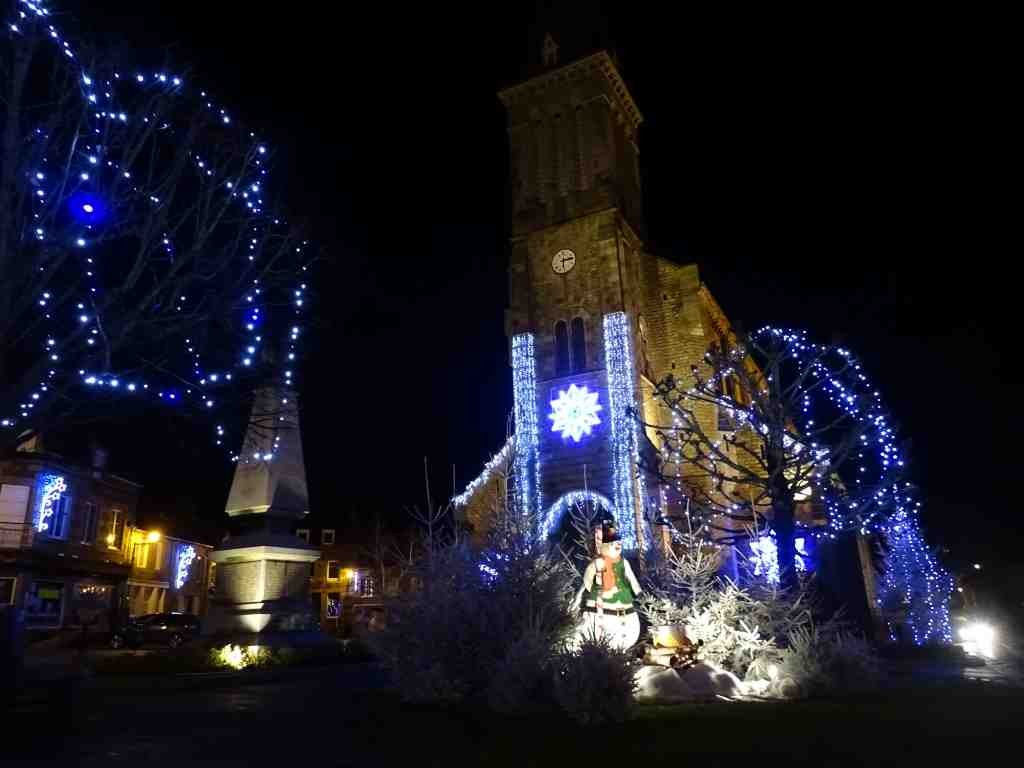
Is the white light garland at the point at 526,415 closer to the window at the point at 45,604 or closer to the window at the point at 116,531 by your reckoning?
the window at the point at 45,604

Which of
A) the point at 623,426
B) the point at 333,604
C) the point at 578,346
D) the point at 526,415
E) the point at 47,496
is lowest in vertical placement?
the point at 333,604

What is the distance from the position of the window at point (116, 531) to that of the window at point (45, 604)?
13.2 ft

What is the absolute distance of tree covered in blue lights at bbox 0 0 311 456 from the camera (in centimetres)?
955

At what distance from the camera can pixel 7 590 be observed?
95.5 feet

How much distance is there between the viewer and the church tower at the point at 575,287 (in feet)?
95.1

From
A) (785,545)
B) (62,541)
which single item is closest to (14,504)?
(62,541)

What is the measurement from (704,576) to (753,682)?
7.15 ft

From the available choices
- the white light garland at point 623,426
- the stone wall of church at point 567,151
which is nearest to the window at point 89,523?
the stone wall of church at point 567,151

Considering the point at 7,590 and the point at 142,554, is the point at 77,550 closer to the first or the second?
the point at 7,590

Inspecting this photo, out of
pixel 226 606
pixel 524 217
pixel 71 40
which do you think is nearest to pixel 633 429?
pixel 524 217

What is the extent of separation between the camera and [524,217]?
34219 millimetres

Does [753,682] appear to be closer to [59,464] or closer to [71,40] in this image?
[71,40]

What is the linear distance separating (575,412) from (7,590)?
964 inches

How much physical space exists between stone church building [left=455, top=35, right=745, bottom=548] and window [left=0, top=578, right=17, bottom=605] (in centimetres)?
1857
